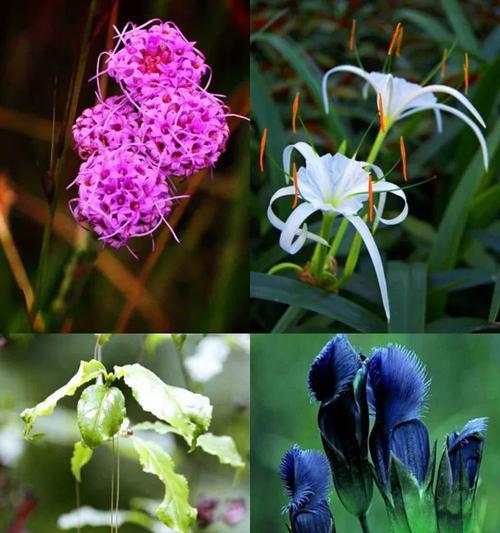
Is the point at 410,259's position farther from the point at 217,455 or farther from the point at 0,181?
the point at 0,181

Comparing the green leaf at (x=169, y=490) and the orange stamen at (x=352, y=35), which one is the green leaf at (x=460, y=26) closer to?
the orange stamen at (x=352, y=35)

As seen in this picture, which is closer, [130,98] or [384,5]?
[130,98]

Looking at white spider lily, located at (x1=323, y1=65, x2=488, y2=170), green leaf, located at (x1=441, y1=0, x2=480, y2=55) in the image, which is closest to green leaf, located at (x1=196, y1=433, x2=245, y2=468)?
white spider lily, located at (x1=323, y1=65, x2=488, y2=170)

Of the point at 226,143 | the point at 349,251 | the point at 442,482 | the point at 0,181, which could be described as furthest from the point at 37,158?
the point at 442,482

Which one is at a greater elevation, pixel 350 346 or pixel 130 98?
pixel 130 98

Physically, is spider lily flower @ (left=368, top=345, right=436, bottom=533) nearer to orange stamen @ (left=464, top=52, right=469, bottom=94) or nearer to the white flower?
the white flower

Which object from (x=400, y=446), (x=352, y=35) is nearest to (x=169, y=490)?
(x=400, y=446)
